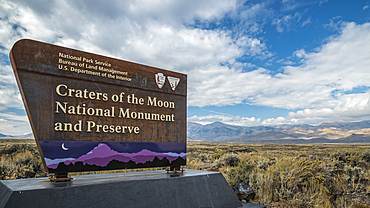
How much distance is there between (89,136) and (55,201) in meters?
1.62

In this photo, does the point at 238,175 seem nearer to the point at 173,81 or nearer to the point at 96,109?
the point at 173,81

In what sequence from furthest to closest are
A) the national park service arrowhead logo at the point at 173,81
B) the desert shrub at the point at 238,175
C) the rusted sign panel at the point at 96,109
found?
the desert shrub at the point at 238,175 → the national park service arrowhead logo at the point at 173,81 → the rusted sign panel at the point at 96,109

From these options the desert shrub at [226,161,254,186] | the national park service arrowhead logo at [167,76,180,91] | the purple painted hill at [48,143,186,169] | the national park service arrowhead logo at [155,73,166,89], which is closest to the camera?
the purple painted hill at [48,143,186,169]

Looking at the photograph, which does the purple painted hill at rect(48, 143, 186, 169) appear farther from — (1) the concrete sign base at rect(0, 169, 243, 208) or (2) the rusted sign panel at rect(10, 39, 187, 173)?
(1) the concrete sign base at rect(0, 169, 243, 208)

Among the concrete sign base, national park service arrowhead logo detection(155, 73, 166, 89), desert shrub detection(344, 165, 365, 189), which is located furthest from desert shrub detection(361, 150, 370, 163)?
national park service arrowhead logo detection(155, 73, 166, 89)

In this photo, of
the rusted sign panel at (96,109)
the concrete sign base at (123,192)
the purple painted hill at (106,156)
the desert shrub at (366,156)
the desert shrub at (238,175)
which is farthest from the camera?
the desert shrub at (366,156)

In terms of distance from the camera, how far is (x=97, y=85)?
5789 millimetres

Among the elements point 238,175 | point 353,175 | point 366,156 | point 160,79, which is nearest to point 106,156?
point 160,79

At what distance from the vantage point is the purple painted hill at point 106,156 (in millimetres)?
5465

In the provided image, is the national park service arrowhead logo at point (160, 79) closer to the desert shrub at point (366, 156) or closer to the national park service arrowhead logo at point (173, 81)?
the national park service arrowhead logo at point (173, 81)

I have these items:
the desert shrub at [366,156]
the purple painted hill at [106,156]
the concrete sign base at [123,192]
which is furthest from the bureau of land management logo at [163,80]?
the desert shrub at [366,156]

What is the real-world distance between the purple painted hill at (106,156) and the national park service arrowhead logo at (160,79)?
199cm

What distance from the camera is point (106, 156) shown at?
226 inches

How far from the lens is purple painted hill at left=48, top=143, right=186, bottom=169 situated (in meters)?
5.46
